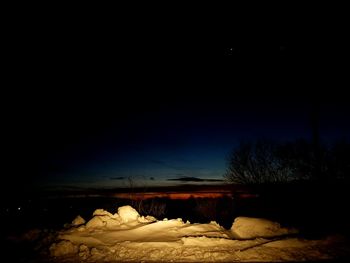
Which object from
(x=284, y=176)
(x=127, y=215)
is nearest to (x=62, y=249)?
(x=127, y=215)

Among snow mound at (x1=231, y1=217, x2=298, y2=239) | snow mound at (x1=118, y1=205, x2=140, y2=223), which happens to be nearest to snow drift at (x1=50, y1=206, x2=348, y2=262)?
snow mound at (x1=231, y1=217, x2=298, y2=239)

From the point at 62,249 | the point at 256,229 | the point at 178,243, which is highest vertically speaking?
the point at 256,229

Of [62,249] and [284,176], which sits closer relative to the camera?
[62,249]

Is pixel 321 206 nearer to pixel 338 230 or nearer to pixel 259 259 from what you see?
pixel 338 230

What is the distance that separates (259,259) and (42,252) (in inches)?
172

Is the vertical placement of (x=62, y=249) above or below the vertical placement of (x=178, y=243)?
below

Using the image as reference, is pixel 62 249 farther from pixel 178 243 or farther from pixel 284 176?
pixel 284 176

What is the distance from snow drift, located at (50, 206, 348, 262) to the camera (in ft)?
19.7

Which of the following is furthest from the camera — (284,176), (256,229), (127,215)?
(284,176)

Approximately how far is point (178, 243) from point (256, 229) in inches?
80.8

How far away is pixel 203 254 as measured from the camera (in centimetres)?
611

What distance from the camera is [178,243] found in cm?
677

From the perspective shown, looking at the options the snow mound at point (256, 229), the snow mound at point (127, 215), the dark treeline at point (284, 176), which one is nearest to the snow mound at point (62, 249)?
the snow mound at point (127, 215)

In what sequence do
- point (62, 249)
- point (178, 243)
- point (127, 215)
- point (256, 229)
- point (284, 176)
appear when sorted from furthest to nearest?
point (284, 176), point (127, 215), point (256, 229), point (178, 243), point (62, 249)
